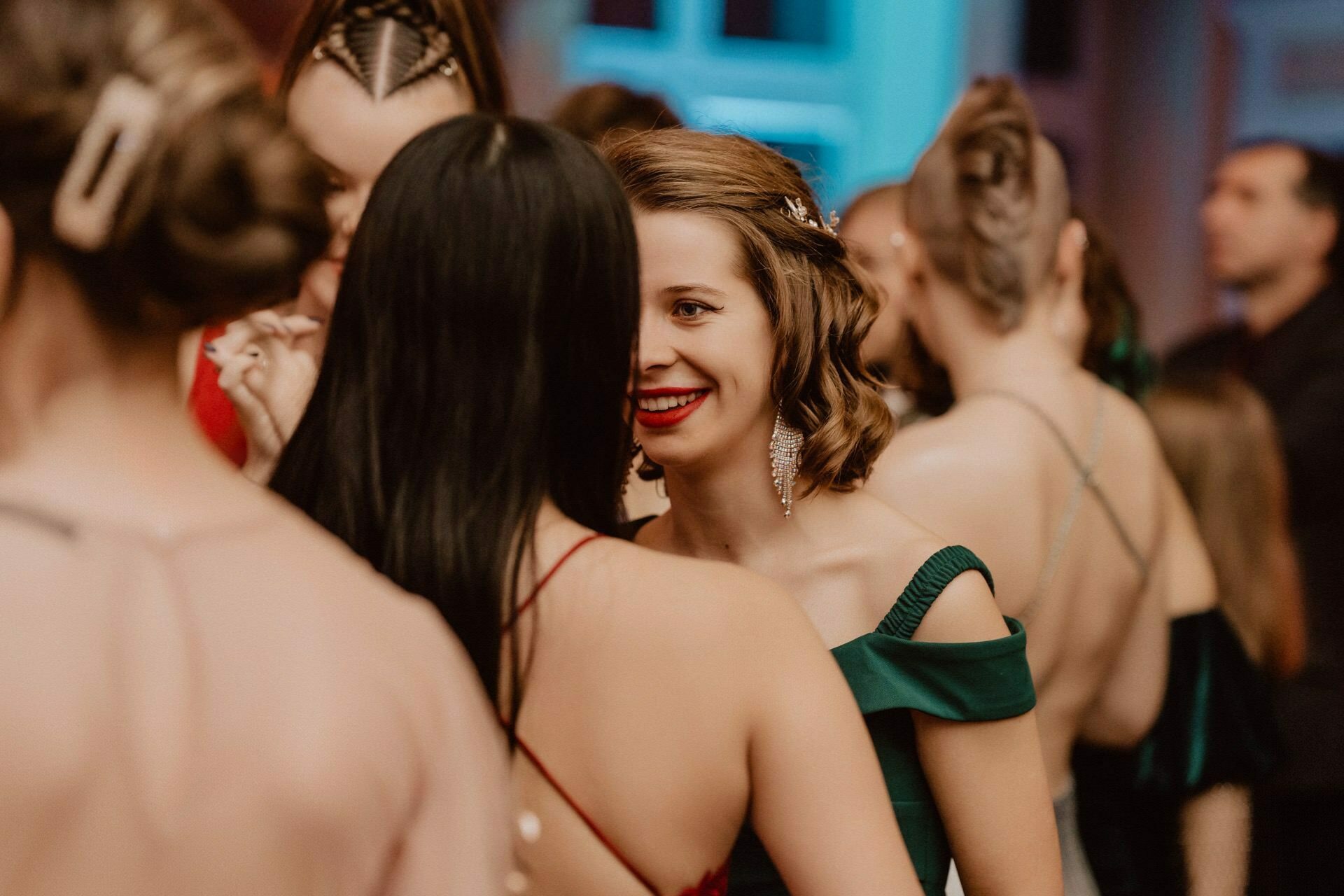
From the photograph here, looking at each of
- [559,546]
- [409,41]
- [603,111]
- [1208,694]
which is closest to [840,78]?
[603,111]

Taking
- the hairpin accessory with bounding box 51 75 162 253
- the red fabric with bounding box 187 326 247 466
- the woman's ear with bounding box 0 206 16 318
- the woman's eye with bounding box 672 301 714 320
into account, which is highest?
the hairpin accessory with bounding box 51 75 162 253

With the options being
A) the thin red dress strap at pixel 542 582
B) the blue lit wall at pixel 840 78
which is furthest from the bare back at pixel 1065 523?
the blue lit wall at pixel 840 78

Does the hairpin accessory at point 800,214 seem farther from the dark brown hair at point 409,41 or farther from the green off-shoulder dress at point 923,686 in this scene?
the dark brown hair at point 409,41

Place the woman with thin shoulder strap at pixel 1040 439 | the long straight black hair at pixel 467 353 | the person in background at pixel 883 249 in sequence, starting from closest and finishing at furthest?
1. the long straight black hair at pixel 467 353
2. the woman with thin shoulder strap at pixel 1040 439
3. the person in background at pixel 883 249

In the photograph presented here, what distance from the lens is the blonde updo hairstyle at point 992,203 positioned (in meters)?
2.42

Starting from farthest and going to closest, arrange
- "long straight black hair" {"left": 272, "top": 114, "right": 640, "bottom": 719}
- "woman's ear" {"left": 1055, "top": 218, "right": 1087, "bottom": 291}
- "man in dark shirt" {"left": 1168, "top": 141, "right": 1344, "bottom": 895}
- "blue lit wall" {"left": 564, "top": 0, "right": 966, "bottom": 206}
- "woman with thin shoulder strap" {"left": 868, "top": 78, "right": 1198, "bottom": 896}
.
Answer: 1. "blue lit wall" {"left": 564, "top": 0, "right": 966, "bottom": 206}
2. "man in dark shirt" {"left": 1168, "top": 141, "right": 1344, "bottom": 895}
3. "woman's ear" {"left": 1055, "top": 218, "right": 1087, "bottom": 291}
4. "woman with thin shoulder strap" {"left": 868, "top": 78, "right": 1198, "bottom": 896}
5. "long straight black hair" {"left": 272, "top": 114, "right": 640, "bottom": 719}

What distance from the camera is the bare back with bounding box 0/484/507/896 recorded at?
75cm

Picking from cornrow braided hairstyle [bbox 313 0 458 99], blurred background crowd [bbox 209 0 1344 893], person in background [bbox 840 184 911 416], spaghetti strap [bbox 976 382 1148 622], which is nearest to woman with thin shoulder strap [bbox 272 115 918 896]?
cornrow braided hairstyle [bbox 313 0 458 99]

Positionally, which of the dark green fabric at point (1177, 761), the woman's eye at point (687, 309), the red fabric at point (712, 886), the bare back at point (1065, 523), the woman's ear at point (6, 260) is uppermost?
the woman's ear at point (6, 260)

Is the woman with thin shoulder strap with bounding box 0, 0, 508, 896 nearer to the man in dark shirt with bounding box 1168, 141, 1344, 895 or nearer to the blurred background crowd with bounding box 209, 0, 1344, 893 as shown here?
the blurred background crowd with bounding box 209, 0, 1344, 893

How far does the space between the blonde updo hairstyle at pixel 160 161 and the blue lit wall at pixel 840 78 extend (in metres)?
4.98

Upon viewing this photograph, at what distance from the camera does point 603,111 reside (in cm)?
268

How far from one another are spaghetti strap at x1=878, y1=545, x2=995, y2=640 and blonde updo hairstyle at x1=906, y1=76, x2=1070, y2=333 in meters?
0.89

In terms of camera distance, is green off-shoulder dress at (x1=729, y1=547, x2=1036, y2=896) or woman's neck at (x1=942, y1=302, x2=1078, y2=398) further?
woman's neck at (x1=942, y1=302, x2=1078, y2=398)
